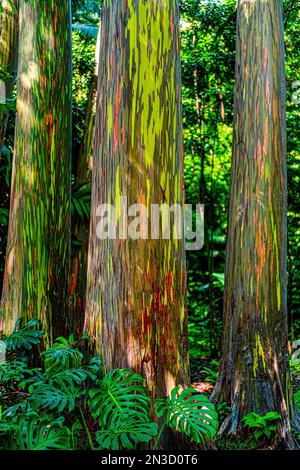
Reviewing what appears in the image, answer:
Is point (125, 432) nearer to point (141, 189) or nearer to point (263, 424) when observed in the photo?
point (141, 189)

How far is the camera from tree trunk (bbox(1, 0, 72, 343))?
6.16 meters

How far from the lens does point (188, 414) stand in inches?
165

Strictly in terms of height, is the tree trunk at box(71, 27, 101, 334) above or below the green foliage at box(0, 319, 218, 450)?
above

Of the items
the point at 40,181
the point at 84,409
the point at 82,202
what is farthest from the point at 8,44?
the point at 84,409

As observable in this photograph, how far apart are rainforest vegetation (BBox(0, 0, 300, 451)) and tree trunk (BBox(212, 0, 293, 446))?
1 cm

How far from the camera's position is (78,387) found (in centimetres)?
430

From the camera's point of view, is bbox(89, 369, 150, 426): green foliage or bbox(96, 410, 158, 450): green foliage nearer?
bbox(96, 410, 158, 450): green foliage

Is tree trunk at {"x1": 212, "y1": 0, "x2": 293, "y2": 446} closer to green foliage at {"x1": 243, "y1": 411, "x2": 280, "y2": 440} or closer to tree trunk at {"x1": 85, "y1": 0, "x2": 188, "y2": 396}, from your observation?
green foliage at {"x1": 243, "y1": 411, "x2": 280, "y2": 440}

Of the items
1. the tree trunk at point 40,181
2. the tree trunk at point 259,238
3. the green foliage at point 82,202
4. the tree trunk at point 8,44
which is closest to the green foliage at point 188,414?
the tree trunk at point 259,238

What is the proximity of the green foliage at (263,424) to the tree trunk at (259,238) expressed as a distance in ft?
0.31

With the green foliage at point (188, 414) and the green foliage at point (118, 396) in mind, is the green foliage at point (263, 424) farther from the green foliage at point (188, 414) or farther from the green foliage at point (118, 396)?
the green foliage at point (118, 396)

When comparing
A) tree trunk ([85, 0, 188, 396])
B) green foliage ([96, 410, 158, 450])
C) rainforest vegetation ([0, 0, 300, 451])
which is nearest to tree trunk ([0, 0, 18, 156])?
rainforest vegetation ([0, 0, 300, 451])
